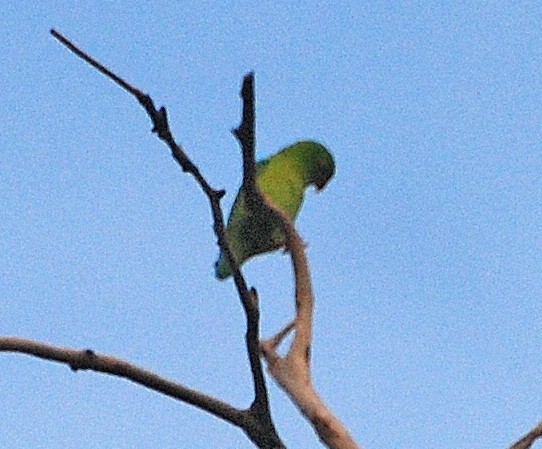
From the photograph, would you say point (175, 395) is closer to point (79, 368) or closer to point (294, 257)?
point (79, 368)

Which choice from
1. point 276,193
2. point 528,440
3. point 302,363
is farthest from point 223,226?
point 276,193

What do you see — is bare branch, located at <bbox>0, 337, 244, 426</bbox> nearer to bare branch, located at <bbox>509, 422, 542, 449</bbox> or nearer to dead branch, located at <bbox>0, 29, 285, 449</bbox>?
dead branch, located at <bbox>0, 29, 285, 449</bbox>

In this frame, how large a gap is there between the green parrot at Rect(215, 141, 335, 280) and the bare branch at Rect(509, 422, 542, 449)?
0.57 m

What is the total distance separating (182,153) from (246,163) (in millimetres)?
102

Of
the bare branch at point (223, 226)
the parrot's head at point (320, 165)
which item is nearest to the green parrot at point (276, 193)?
the parrot's head at point (320, 165)

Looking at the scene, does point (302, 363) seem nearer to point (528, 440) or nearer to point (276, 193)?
point (528, 440)

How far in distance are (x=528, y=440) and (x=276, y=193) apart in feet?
8.72

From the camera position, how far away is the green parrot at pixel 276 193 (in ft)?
7.74

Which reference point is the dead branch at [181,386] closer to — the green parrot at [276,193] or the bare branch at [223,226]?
the bare branch at [223,226]

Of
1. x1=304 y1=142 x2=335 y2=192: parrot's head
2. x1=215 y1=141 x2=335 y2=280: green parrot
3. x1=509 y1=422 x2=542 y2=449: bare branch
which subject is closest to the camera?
x1=509 y1=422 x2=542 y2=449: bare branch

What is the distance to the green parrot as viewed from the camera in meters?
2.36

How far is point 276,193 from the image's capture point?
4.18 metres

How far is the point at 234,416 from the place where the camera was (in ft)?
4.58

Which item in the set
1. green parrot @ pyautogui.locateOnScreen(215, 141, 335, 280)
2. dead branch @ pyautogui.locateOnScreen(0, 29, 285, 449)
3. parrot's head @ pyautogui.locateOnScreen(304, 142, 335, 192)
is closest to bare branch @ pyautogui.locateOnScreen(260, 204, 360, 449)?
green parrot @ pyautogui.locateOnScreen(215, 141, 335, 280)
